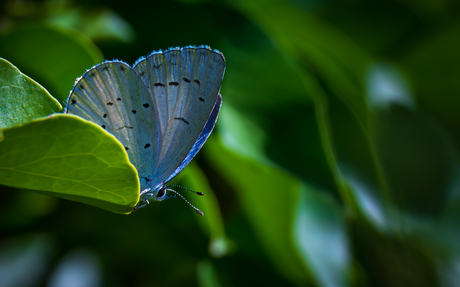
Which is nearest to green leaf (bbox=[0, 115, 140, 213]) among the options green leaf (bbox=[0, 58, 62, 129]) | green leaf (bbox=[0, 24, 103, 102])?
green leaf (bbox=[0, 58, 62, 129])

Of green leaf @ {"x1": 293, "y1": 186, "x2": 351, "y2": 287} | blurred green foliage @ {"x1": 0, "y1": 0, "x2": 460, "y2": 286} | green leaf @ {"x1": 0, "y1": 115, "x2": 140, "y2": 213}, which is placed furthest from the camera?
green leaf @ {"x1": 293, "y1": 186, "x2": 351, "y2": 287}

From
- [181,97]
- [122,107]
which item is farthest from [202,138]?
[122,107]

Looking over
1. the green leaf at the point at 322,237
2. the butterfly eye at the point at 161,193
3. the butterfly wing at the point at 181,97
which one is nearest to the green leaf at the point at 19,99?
the butterfly wing at the point at 181,97

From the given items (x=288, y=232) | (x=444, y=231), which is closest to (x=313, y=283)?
(x=288, y=232)

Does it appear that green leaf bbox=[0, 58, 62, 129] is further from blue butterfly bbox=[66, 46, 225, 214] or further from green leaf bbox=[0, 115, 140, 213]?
blue butterfly bbox=[66, 46, 225, 214]

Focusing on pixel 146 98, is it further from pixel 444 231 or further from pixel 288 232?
pixel 444 231

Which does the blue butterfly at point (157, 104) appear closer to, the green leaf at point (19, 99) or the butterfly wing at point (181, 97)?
the butterfly wing at point (181, 97)

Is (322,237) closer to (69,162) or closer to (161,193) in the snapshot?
(161,193)
